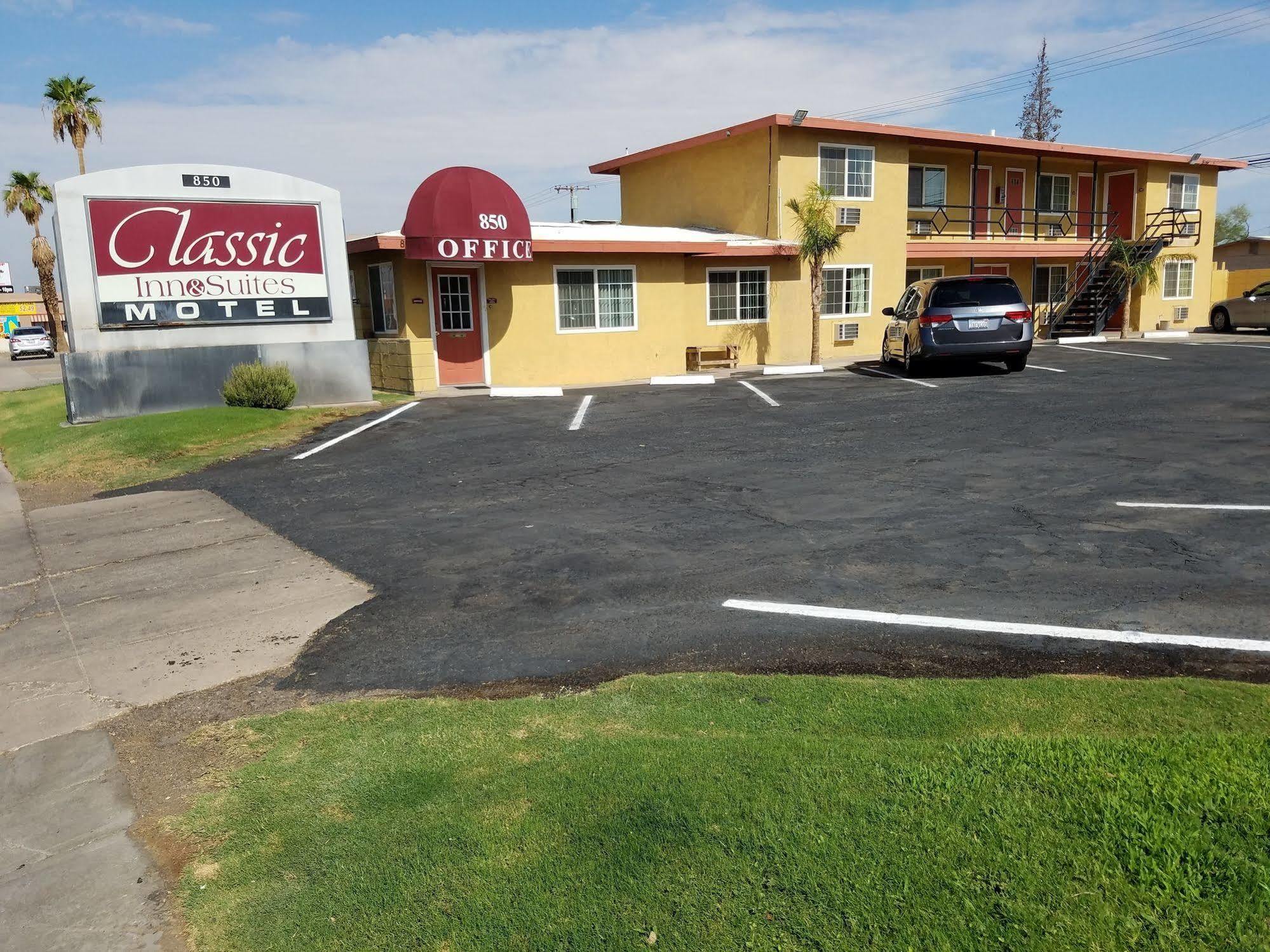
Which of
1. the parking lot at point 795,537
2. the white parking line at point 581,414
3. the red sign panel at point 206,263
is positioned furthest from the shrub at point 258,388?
the white parking line at point 581,414

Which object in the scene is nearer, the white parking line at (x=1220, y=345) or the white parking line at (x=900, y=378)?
the white parking line at (x=900, y=378)

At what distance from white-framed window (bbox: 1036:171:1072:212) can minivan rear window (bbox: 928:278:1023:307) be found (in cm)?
1656

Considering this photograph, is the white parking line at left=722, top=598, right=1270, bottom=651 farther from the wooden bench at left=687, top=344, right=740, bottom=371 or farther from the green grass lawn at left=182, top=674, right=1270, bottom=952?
the wooden bench at left=687, top=344, right=740, bottom=371

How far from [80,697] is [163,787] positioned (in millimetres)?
1450

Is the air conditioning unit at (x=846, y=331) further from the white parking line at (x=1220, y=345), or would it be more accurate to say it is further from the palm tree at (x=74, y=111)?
the palm tree at (x=74, y=111)

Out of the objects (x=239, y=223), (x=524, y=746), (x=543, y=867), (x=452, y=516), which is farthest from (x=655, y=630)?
(x=239, y=223)

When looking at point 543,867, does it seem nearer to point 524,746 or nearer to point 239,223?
point 524,746

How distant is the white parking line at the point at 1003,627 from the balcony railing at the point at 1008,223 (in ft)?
78.3

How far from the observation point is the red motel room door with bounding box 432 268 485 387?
19.3m

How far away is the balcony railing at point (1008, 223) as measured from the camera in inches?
1107

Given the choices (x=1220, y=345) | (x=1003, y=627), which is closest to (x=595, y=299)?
(x=1220, y=345)

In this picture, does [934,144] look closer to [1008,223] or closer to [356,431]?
[1008,223]

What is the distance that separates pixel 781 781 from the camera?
3527 millimetres

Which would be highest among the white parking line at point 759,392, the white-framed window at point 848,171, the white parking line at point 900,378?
the white-framed window at point 848,171
